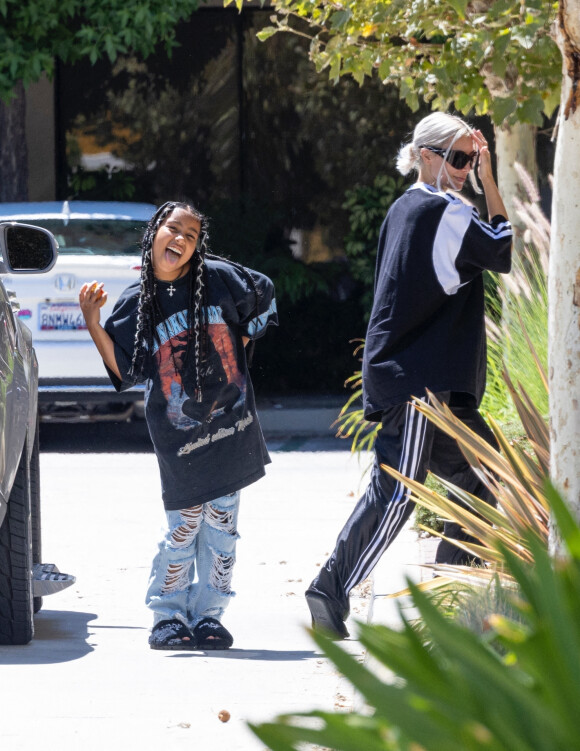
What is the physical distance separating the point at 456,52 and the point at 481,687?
5005 millimetres

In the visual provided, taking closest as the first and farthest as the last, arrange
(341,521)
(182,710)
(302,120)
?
(182,710)
(341,521)
(302,120)

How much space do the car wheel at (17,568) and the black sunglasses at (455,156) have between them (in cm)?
187

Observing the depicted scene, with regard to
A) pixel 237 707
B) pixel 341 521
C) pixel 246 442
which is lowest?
pixel 341 521

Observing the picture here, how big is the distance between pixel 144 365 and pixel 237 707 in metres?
1.38

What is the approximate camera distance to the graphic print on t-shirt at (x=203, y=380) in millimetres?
4734

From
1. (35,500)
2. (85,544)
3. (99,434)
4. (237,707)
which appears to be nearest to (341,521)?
(85,544)

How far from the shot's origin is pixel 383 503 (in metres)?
4.51

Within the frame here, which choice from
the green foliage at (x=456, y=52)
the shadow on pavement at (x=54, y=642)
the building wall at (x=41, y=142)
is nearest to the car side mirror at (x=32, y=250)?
the shadow on pavement at (x=54, y=642)

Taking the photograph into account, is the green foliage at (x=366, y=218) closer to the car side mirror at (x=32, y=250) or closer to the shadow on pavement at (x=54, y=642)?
the car side mirror at (x=32, y=250)

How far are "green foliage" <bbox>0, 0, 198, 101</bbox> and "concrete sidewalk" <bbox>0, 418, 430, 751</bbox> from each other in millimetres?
4675

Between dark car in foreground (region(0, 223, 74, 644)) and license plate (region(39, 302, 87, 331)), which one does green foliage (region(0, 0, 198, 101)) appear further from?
dark car in foreground (region(0, 223, 74, 644))

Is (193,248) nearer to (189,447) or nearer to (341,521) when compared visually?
(189,447)

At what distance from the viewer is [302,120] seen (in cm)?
1509

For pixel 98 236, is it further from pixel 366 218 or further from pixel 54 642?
pixel 54 642
